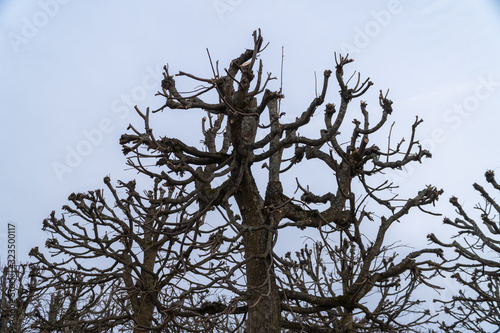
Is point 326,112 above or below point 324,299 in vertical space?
above

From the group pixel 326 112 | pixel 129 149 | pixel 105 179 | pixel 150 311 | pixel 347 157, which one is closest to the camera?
pixel 129 149

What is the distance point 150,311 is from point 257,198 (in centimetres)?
392

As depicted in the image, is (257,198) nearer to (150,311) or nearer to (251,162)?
(251,162)

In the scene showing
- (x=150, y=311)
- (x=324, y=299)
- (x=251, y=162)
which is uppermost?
(x=251, y=162)

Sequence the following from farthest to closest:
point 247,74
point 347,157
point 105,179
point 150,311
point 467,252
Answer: point 467,252
point 150,311
point 105,179
point 347,157
point 247,74

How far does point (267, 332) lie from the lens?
4.44 metres

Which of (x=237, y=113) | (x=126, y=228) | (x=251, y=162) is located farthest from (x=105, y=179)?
(x=237, y=113)

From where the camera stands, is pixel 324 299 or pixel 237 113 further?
pixel 324 299

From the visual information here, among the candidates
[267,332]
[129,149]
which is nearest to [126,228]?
[129,149]

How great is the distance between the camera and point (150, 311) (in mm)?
7664

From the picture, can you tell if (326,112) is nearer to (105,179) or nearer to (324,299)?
(324,299)

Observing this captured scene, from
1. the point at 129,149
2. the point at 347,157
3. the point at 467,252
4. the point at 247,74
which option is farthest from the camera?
the point at 467,252

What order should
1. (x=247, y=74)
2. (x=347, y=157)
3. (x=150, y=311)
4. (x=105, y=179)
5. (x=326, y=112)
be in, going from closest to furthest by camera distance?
(x=247, y=74), (x=347, y=157), (x=326, y=112), (x=105, y=179), (x=150, y=311)

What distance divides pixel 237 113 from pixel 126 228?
4.30 meters
